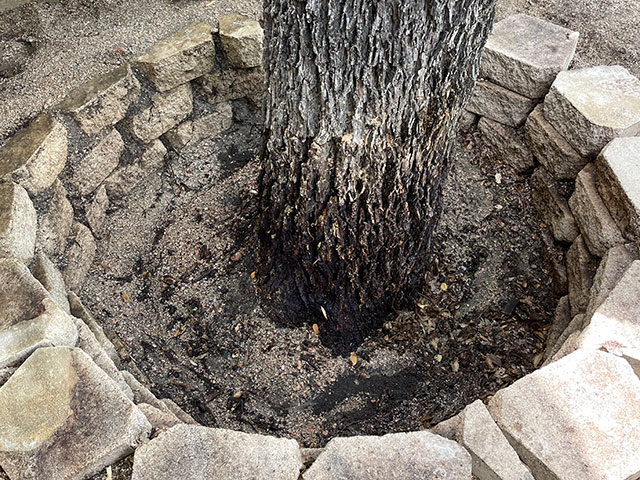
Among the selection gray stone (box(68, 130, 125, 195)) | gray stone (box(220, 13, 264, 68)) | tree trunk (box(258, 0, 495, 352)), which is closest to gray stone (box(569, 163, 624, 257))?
tree trunk (box(258, 0, 495, 352))

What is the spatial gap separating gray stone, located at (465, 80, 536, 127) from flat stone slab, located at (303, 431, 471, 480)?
74.6 inches

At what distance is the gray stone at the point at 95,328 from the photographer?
7.11 ft

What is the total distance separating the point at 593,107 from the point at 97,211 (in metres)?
2.42

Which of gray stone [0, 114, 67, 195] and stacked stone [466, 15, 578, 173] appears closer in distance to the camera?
gray stone [0, 114, 67, 195]

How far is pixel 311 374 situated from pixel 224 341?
0.43m

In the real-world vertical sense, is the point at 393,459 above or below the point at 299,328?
above

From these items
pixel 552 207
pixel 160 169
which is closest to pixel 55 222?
pixel 160 169

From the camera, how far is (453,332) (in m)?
2.62

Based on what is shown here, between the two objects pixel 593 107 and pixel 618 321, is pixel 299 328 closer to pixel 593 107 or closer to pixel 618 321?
pixel 618 321

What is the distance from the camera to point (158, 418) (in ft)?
5.56

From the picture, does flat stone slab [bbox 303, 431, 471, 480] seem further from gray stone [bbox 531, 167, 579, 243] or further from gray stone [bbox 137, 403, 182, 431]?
gray stone [bbox 531, 167, 579, 243]

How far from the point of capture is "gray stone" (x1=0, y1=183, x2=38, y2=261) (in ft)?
6.70

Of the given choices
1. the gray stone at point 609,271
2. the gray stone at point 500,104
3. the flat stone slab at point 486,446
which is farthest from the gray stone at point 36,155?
the gray stone at point 609,271

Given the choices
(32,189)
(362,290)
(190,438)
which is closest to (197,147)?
(32,189)
